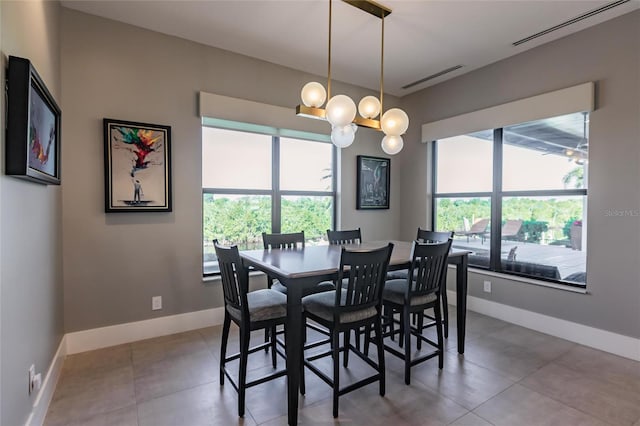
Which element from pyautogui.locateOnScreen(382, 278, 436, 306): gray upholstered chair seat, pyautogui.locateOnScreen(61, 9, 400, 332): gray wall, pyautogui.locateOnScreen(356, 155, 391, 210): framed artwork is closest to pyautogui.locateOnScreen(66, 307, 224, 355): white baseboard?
pyautogui.locateOnScreen(61, 9, 400, 332): gray wall

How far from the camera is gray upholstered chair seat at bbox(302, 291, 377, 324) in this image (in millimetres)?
2109

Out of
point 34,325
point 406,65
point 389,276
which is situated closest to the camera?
point 34,325

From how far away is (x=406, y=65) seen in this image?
150 inches

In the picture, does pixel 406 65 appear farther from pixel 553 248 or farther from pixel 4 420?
pixel 4 420

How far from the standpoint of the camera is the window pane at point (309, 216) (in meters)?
4.03

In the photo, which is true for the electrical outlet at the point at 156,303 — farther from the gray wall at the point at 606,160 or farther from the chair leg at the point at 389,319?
the gray wall at the point at 606,160

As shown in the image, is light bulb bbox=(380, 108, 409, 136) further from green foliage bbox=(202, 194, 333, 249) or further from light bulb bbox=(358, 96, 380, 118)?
green foliage bbox=(202, 194, 333, 249)

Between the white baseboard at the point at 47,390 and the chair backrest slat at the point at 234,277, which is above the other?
the chair backrest slat at the point at 234,277

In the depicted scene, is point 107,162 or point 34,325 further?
point 107,162

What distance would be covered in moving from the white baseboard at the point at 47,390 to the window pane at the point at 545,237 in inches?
164

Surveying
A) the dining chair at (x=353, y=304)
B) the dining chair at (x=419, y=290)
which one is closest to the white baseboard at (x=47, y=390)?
the dining chair at (x=353, y=304)

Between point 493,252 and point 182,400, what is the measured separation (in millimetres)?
3467

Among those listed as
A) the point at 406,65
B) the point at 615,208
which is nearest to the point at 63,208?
the point at 406,65

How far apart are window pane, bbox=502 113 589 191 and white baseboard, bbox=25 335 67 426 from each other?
4366 millimetres
